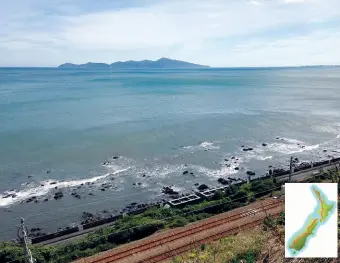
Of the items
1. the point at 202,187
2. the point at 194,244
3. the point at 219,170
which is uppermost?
the point at 194,244

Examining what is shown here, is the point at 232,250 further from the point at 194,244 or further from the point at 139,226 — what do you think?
the point at 139,226

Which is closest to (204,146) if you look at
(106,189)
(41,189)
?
Answer: (106,189)

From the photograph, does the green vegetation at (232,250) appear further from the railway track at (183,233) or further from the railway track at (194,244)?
the railway track at (183,233)

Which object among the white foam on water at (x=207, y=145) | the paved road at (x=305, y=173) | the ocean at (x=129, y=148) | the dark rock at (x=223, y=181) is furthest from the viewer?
the white foam on water at (x=207, y=145)

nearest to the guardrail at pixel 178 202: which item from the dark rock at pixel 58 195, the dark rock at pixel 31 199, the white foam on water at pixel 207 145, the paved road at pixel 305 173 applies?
the paved road at pixel 305 173

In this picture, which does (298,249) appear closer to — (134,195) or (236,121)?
(134,195)

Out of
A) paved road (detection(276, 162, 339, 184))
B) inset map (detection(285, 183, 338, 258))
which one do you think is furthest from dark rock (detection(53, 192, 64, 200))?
inset map (detection(285, 183, 338, 258))

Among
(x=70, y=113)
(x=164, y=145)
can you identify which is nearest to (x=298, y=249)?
(x=164, y=145)
